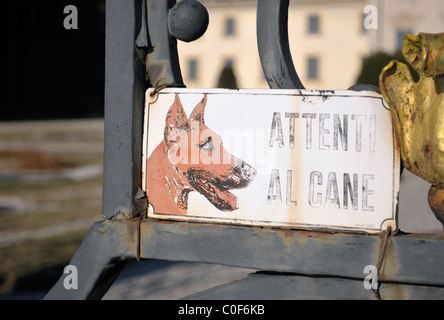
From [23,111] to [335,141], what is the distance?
2312cm

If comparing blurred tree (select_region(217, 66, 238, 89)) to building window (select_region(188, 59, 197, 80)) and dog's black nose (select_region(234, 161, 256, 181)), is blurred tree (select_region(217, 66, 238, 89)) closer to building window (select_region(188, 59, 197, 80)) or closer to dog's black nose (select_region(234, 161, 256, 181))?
building window (select_region(188, 59, 197, 80))

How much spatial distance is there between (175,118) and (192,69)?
94.0 ft

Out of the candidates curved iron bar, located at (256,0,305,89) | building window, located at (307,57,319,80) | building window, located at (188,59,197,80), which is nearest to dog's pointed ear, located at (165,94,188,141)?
curved iron bar, located at (256,0,305,89)

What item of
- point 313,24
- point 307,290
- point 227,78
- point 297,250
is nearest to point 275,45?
point 297,250

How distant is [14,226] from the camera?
5699 millimetres

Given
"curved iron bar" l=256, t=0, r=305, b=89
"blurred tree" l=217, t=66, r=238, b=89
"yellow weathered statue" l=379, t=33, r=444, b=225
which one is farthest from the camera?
"blurred tree" l=217, t=66, r=238, b=89

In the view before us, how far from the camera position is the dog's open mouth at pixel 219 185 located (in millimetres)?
1459

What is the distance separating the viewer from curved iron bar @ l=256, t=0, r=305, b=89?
1.48 m

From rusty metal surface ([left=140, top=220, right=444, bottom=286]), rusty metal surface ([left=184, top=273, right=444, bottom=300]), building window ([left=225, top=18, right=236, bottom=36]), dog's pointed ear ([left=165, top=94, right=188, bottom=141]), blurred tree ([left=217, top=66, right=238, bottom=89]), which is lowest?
rusty metal surface ([left=184, top=273, right=444, bottom=300])

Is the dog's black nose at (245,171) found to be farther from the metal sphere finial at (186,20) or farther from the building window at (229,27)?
the building window at (229,27)

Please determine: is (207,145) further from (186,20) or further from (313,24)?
(313,24)

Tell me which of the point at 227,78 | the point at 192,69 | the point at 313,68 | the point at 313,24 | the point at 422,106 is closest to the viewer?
the point at 422,106

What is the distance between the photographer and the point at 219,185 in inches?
58.1
